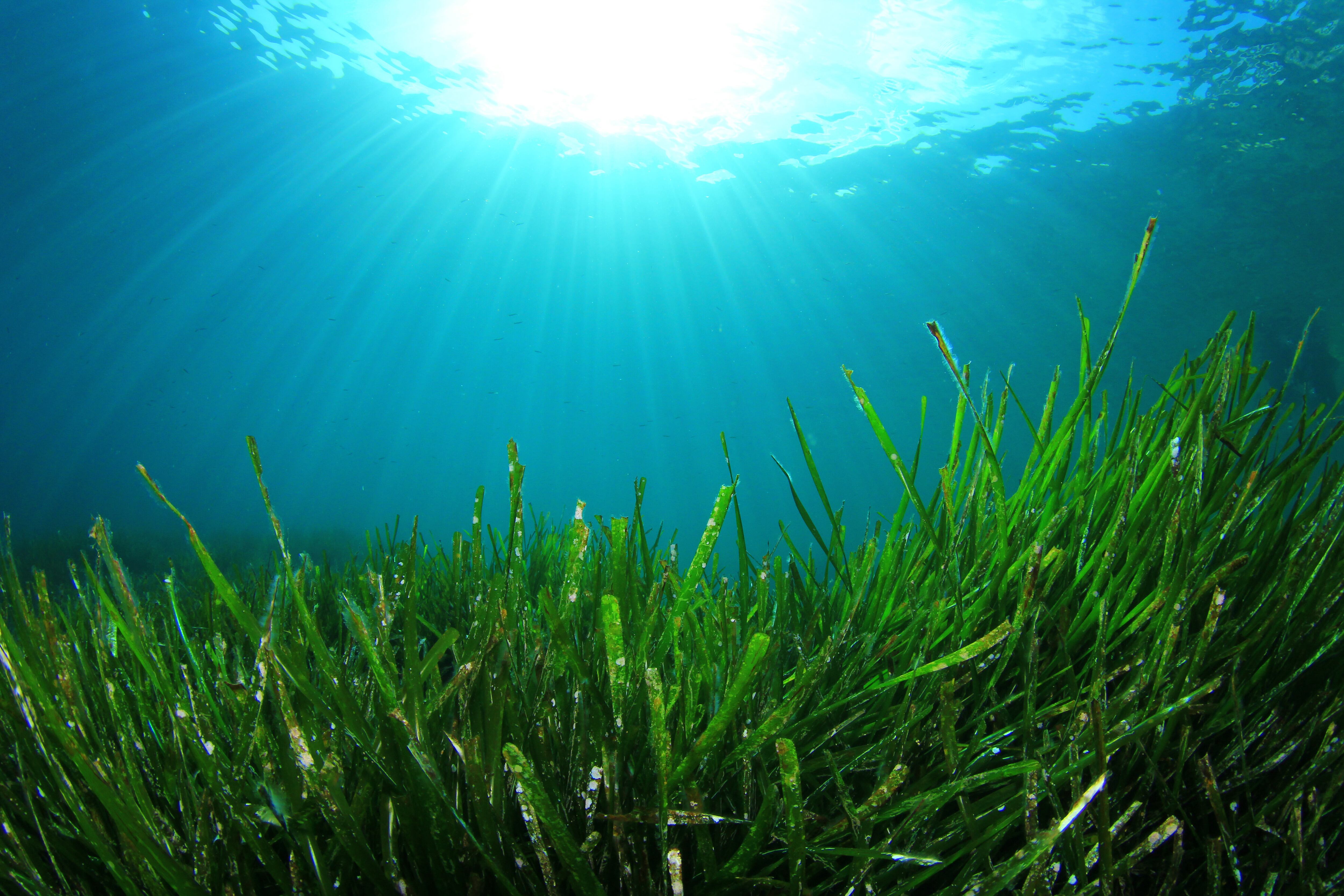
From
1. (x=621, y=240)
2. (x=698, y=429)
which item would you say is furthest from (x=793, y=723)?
(x=698, y=429)

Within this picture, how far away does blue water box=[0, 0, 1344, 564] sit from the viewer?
70.2 ft

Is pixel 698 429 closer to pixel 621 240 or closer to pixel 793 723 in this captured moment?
pixel 621 240

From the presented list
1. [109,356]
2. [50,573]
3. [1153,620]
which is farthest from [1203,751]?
[109,356]

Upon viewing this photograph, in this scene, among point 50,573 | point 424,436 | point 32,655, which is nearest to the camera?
point 32,655

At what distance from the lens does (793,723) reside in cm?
87

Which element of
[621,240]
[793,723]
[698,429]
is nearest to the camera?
[793,723]

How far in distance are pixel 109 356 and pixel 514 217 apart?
58.1 metres

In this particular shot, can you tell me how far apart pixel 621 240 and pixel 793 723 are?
39.5 meters

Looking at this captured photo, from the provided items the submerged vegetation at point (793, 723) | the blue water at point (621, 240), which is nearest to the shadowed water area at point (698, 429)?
the submerged vegetation at point (793, 723)


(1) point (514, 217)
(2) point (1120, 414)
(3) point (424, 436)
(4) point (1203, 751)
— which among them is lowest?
(3) point (424, 436)

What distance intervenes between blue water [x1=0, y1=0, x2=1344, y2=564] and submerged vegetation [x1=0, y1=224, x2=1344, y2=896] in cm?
27

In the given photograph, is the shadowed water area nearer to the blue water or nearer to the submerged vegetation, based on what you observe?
the submerged vegetation

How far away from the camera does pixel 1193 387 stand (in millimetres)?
1102

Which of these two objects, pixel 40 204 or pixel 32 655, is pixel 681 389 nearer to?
pixel 40 204
